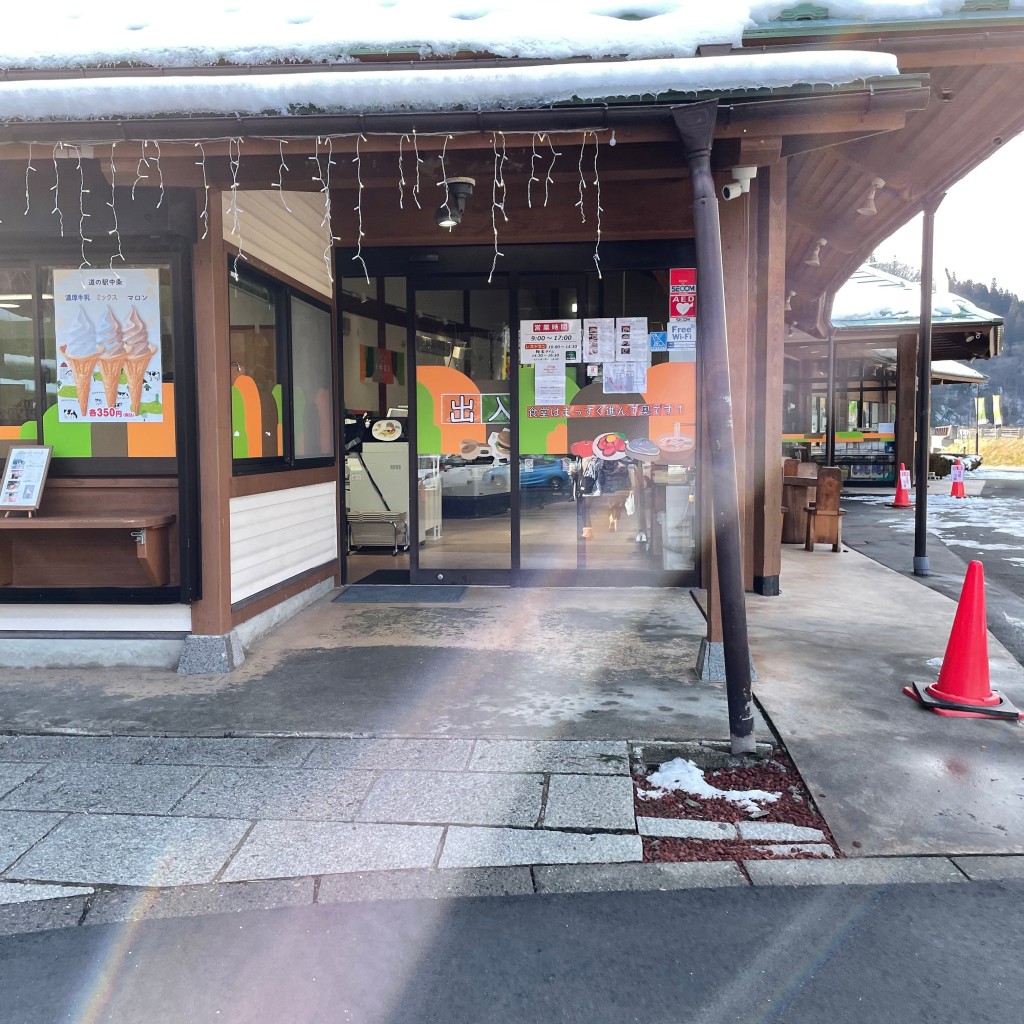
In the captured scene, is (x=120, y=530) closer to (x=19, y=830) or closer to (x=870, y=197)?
(x=19, y=830)

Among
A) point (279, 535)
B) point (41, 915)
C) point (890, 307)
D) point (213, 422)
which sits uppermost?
point (890, 307)

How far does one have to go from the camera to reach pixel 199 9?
4.73 m

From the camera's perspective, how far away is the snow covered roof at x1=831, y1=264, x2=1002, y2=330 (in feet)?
52.2

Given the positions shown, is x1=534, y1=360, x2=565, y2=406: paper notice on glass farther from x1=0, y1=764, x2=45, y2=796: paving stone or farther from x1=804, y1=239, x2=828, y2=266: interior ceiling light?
x1=0, y1=764, x2=45, y2=796: paving stone

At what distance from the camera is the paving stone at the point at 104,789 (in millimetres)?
3428

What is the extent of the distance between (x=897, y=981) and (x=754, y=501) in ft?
17.7

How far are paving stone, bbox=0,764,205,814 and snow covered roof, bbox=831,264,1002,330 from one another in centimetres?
1545

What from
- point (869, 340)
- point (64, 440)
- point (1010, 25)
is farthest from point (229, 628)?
point (869, 340)

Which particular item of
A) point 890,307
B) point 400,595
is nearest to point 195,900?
point 400,595

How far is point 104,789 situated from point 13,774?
0.51m

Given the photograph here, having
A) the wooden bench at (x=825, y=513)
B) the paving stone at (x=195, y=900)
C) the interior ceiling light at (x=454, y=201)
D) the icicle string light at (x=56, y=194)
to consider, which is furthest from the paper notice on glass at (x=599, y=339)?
the paving stone at (x=195, y=900)

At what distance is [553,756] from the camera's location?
3836 millimetres

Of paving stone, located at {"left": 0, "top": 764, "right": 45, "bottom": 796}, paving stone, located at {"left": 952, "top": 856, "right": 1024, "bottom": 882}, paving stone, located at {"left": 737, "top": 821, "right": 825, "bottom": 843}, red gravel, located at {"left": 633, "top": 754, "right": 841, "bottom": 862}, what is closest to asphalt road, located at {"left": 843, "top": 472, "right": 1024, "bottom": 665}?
red gravel, located at {"left": 633, "top": 754, "right": 841, "bottom": 862}

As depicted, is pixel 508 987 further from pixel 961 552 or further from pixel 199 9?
pixel 961 552
